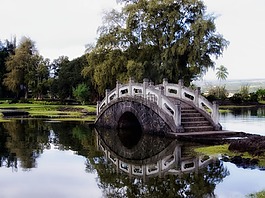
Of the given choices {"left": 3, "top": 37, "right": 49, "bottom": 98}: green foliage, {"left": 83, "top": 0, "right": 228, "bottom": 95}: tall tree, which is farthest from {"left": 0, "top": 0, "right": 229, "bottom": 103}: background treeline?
{"left": 3, "top": 37, "right": 49, "bottom": 98}: green foliage

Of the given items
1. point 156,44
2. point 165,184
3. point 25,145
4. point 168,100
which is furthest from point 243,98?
point 165,184

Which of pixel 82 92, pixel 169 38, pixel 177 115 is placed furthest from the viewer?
pixel 82 92

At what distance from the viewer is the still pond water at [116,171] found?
8828 millimetres

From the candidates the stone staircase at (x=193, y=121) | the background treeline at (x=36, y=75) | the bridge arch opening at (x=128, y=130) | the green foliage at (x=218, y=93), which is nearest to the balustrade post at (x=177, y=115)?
the stone staircase at (x=193, y=121)

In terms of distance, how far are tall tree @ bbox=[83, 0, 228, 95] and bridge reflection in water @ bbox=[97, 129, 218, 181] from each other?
12401 millimetres

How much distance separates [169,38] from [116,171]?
2085 centimetres

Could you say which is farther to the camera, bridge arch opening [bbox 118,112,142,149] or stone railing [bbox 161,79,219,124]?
stone railing [bbox 161,79,219,124]

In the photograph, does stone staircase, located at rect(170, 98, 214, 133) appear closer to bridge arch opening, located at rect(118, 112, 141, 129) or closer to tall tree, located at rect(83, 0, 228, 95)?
bridge arch opening, located at rect(118, 112, 141, 129)

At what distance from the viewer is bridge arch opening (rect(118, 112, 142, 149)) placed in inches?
693

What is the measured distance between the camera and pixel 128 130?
21.5m

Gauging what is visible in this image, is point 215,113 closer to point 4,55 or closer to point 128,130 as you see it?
point 128,130

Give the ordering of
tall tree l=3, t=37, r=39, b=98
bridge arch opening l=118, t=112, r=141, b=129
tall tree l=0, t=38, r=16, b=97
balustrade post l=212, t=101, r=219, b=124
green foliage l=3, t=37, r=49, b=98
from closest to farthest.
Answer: balustrade post l=212, t=101, r=219, b=124, bridge arch opening l=118, t=112, r=141, b=129, green foliage l=3, t=37, r=49, b=98, tall tree l=3, t=37, r=39, b=98, tall tree l=0, t=38, r=16, b=97

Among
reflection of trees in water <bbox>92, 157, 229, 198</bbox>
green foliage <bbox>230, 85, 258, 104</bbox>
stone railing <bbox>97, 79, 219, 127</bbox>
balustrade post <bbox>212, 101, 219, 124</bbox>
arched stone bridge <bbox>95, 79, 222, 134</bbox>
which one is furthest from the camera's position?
green foliage <bbox>230, 85, 258, 104</bbox>

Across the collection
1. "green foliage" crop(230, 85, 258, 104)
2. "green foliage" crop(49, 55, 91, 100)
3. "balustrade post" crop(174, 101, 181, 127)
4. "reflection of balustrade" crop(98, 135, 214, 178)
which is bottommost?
"reflection of balustrade" crop(98, 135, 214, 178)
